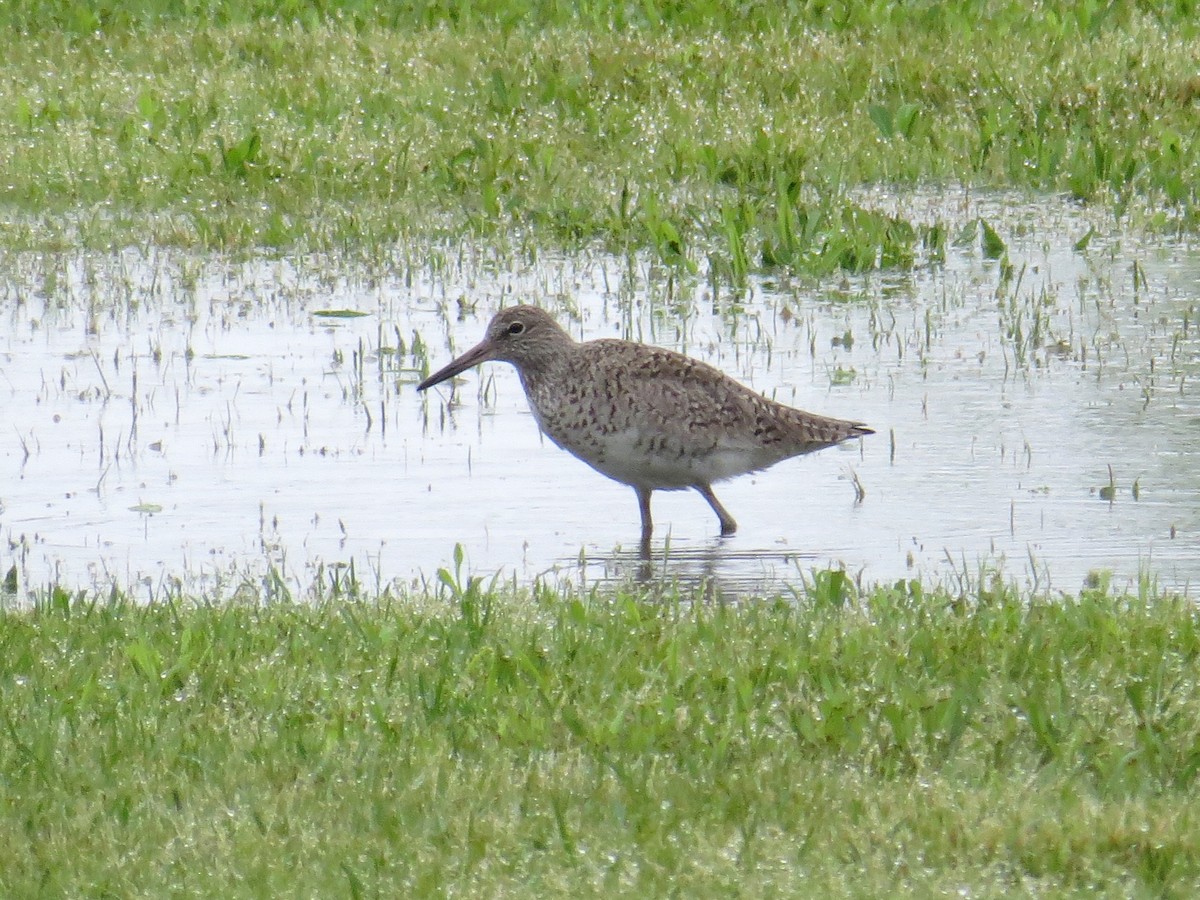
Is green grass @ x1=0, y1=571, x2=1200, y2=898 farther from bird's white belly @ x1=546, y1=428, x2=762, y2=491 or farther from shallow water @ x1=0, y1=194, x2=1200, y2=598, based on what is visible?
bird's white belly @ x1=546, y1=428, x2=762, y2=491

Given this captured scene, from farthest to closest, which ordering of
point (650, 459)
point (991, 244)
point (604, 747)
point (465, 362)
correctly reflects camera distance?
point (991, 244)
point (465, 362)
point (650, 459)
point (604, 747)

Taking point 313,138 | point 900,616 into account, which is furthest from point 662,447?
point 313,138

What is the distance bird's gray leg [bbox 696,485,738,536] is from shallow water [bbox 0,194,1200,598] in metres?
0.08

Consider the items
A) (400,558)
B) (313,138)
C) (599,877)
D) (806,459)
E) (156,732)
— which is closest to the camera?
(599,877)

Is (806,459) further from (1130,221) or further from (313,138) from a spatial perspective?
(313,138)

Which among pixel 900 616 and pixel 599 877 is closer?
pixel 599 877

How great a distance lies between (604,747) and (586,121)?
32.9ft

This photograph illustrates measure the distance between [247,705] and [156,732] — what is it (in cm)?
33

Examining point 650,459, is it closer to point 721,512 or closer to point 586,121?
point 721,512

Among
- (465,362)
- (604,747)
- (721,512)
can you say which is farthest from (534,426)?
(604,747)

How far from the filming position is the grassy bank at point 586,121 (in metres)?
13.2

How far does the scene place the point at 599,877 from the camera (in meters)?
4.60

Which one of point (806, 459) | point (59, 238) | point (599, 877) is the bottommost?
point (599, 877)

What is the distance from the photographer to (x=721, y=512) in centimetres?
844
